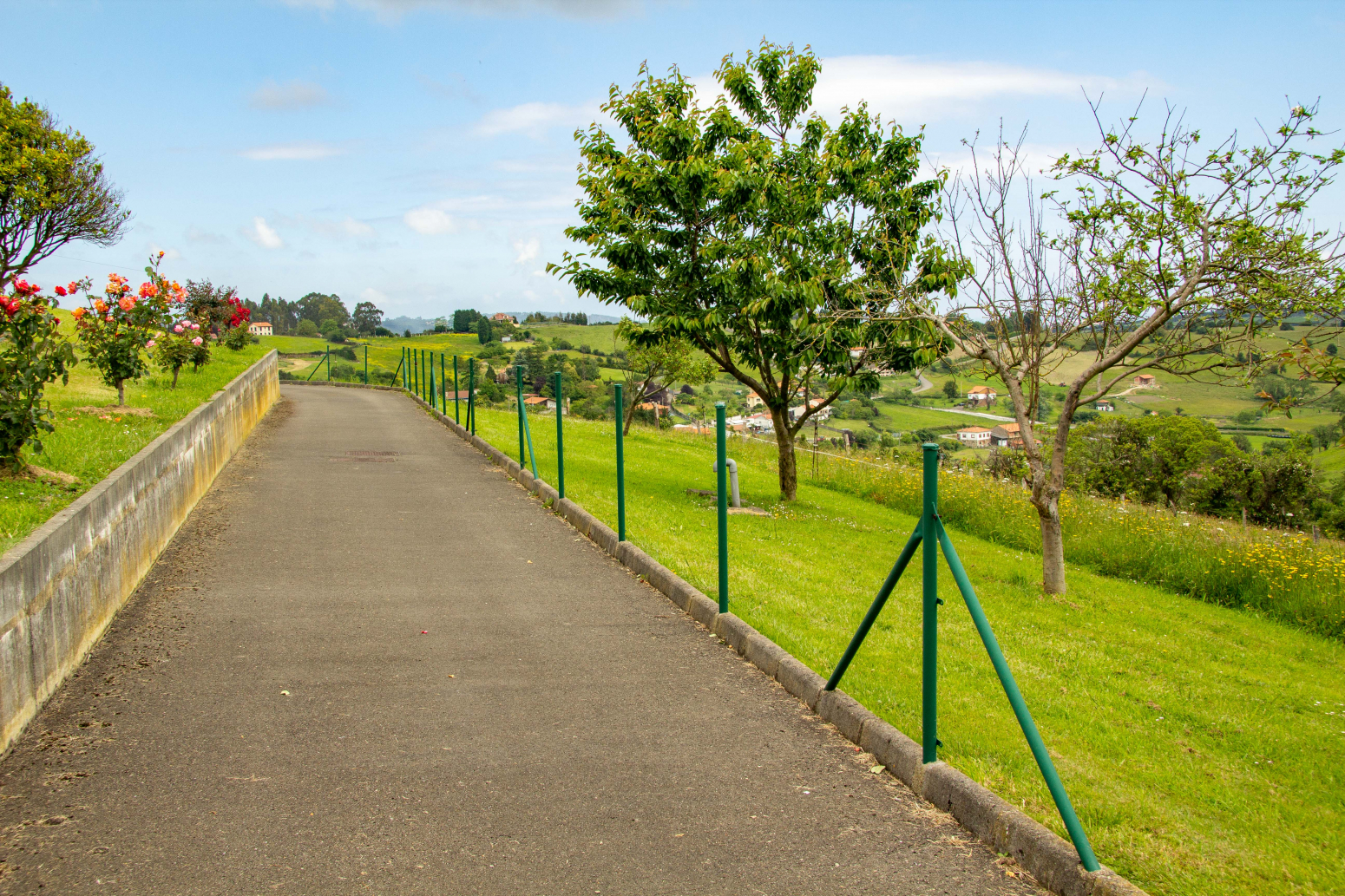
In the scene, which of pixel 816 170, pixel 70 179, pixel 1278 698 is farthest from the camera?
pixel 70 179

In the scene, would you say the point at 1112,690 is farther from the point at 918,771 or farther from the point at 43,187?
the point at 43,187

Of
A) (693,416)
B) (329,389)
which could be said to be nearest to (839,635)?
(693,416)

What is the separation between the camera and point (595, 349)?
214 feet

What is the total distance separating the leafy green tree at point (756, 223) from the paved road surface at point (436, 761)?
22.6ft

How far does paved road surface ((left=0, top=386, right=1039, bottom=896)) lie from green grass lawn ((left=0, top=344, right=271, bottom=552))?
879 mm

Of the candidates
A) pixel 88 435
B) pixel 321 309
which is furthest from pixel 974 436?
pixel 321 309

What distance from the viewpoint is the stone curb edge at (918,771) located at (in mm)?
3135

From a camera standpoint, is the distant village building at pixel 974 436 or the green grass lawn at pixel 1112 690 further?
the distant village building at pixel 974 436

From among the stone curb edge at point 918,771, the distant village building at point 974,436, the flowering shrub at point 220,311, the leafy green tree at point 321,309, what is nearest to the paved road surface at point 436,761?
the stone curb edge at point 918,771

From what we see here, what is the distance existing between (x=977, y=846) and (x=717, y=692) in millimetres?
1876

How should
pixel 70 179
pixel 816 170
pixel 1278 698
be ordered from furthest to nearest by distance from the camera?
pixel 70 179 → pixel 816 170 → pixel 1278 698

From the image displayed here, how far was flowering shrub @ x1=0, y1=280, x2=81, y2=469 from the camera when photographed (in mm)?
6539

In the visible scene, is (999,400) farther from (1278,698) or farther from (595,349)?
(595,349)

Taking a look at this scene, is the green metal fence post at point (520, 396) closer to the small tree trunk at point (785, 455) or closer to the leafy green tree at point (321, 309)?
the small tree trunk at point (785, 455)
